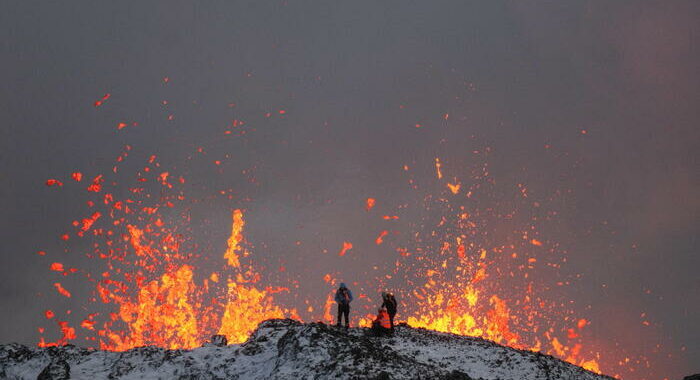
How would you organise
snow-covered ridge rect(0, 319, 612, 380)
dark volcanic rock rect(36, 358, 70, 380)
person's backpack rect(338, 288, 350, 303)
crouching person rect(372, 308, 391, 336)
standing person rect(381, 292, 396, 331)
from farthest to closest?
crouching person rect(372, 308, 391, 336), standing person rect(381, 292, 396, 331), person's backpack rect(338, 288, 350, 303), dark volcanic rock rect(36, 358, 70, 380), snow-covered ridge rect(0, 319, 612, 380)

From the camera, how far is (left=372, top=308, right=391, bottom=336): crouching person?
2619 cm

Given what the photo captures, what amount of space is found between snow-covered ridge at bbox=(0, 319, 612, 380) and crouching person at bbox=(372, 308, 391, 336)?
89 centimetres

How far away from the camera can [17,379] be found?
20688 millimetres

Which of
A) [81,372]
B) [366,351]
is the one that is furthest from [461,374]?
[81,372]

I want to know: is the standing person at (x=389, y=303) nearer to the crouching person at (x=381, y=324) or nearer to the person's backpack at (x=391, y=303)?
the person's backpack at (x=391, y=303)

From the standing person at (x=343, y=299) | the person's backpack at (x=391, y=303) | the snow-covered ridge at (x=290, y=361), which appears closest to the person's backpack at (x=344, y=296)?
the standing person at (x=343, y=299)

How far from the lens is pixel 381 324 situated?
2648cm

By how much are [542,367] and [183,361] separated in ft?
53.0

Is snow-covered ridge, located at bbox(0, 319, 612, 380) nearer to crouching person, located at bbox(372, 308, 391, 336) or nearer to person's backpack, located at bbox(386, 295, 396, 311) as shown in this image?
crouching person, located at bbox(372, 308, 391, 336)

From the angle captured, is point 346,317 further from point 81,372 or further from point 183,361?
point 81,372

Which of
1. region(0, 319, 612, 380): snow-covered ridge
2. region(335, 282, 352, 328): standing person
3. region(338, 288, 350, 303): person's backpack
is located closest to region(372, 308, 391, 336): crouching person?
region(0, 319, 612, 380): snow-covered ridge

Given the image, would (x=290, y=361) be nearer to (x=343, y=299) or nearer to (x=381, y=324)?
(x=343, y=299)

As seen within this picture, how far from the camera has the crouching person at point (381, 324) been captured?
2619cm

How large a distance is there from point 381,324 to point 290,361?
24.5ft
